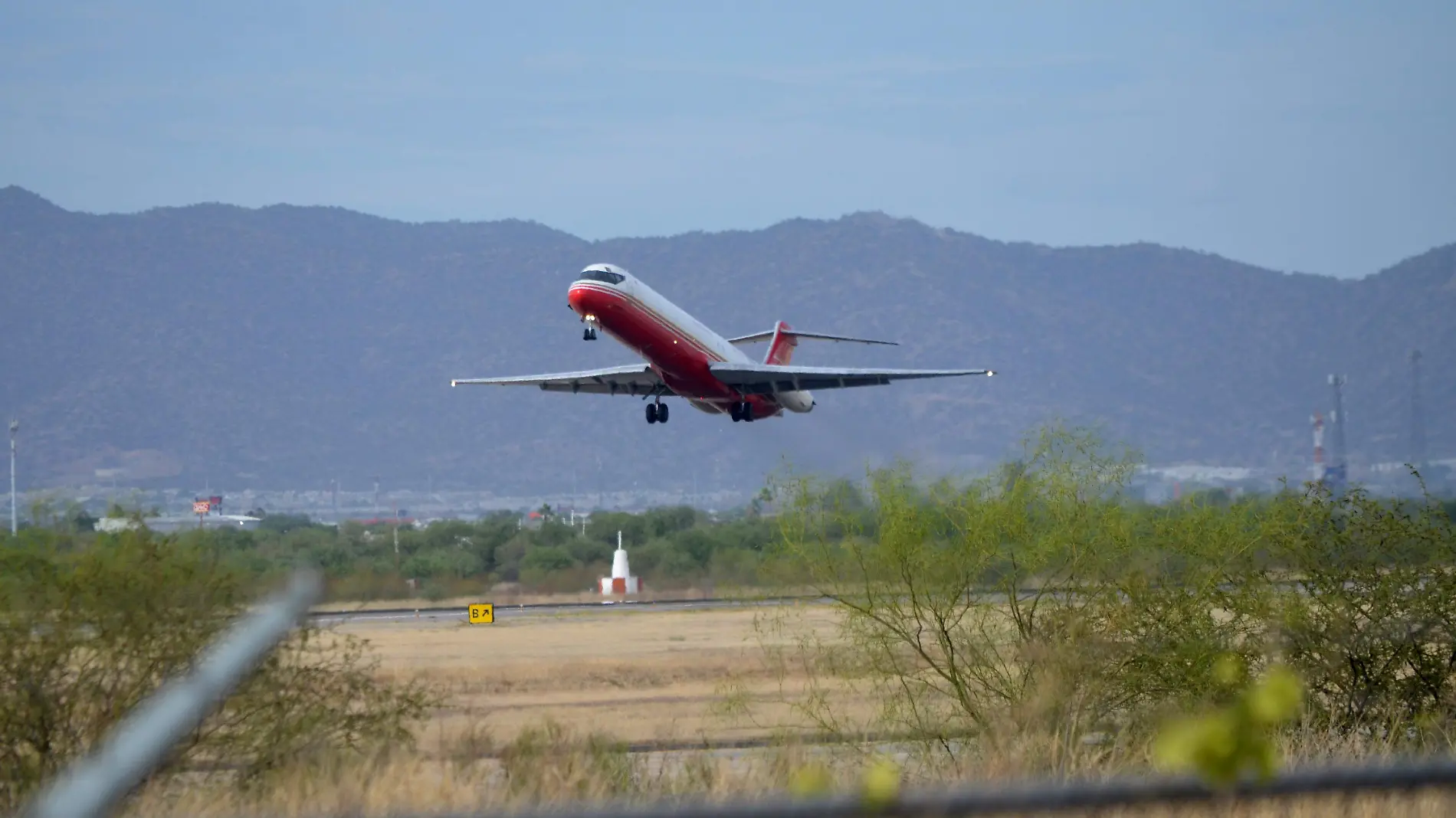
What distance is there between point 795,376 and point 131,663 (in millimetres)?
37018

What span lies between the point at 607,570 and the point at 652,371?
31.6 m

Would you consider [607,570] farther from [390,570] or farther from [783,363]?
[390,570]

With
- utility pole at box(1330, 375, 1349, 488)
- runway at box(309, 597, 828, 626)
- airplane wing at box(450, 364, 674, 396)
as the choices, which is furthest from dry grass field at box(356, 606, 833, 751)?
utility pole at box(1330, 375, 1349, 488)

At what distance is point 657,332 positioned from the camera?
44219mm

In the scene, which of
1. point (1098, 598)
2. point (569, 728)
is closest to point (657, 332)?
point (1098, 598)

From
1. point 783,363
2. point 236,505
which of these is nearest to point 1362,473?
point 236,505

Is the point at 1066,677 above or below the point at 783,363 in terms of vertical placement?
below

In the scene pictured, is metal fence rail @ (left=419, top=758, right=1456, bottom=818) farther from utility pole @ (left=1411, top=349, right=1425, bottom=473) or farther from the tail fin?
utility pole @ (left=1411, top=349, right=1425, bottom=473)

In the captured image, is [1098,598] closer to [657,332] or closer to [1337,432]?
[657,332]

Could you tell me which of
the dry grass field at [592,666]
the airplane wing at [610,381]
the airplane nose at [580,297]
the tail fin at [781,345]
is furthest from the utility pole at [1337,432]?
the airplane nose at [580,297]

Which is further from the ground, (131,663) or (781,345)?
(781,345)

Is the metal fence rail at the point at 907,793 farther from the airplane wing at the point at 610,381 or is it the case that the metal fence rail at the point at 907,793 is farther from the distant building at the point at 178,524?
the airplane wing at the point at 610,381

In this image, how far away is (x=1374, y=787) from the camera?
5266mm

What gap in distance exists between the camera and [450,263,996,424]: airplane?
42.5 m
